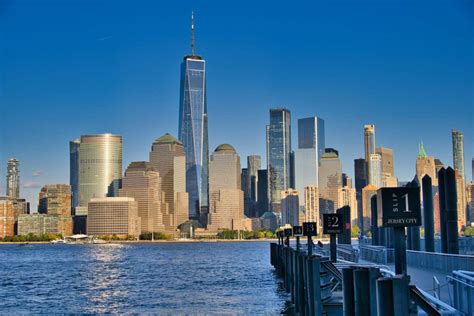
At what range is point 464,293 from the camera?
17.6 m

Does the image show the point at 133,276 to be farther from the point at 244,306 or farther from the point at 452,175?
the point at 452,175

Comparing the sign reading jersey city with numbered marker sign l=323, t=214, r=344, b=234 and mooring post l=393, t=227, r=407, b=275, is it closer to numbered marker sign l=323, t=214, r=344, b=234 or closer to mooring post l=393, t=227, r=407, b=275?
mooring post l=393, t=227, r=407, b=275

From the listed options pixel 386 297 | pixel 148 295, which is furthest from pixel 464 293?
pixel 148 295

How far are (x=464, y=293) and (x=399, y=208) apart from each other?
10.4 ft

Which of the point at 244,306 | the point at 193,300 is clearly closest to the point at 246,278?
the point at 193,300

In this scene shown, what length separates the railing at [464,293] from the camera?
16828mm

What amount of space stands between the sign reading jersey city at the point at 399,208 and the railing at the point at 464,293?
6.34 feet

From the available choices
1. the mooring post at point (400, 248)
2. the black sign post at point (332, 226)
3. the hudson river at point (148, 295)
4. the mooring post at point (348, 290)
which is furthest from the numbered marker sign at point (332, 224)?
the mooring post at point (348, 290)

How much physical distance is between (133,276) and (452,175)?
52847mm

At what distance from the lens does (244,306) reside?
1890 inches

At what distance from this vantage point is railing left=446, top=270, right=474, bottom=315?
16828mm

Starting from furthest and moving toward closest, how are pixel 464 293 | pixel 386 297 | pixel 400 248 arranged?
pixel 464 293
pixel 400 248
pixel 386 297

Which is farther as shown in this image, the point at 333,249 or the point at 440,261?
the point at 333,249

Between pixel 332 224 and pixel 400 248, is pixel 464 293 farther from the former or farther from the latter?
pixel 332 224
